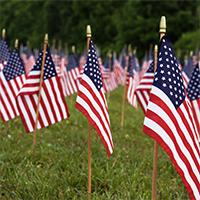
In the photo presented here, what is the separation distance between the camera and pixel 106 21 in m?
59.2

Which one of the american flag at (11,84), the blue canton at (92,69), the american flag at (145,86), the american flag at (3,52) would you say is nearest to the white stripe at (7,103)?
the american flag at (11,84)

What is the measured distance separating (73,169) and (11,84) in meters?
3.04

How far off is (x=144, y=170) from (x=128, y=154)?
114cm

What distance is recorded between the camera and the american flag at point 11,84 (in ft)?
29.7

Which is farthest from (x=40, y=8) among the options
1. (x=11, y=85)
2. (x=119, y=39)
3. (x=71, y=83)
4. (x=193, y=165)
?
(x=193, y=165)

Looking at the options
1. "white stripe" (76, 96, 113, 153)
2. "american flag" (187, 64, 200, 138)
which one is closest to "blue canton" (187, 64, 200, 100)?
"american flag" (187, 64, 200, 138)

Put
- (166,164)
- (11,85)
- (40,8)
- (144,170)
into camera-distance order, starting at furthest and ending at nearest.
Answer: (40,8) < (11,85) < (166,164) < (144,170)

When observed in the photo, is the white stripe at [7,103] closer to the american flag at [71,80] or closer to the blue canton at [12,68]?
the blue canton at [12,68]

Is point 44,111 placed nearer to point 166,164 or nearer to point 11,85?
point 11,85

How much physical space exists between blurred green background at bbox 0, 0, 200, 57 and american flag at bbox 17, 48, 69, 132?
90.4 feet

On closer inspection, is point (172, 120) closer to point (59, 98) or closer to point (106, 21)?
point (59, 98)

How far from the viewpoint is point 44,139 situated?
31.5 ft

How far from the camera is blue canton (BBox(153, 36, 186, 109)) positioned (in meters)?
4.26

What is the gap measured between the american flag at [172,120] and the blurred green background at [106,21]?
100 ft
